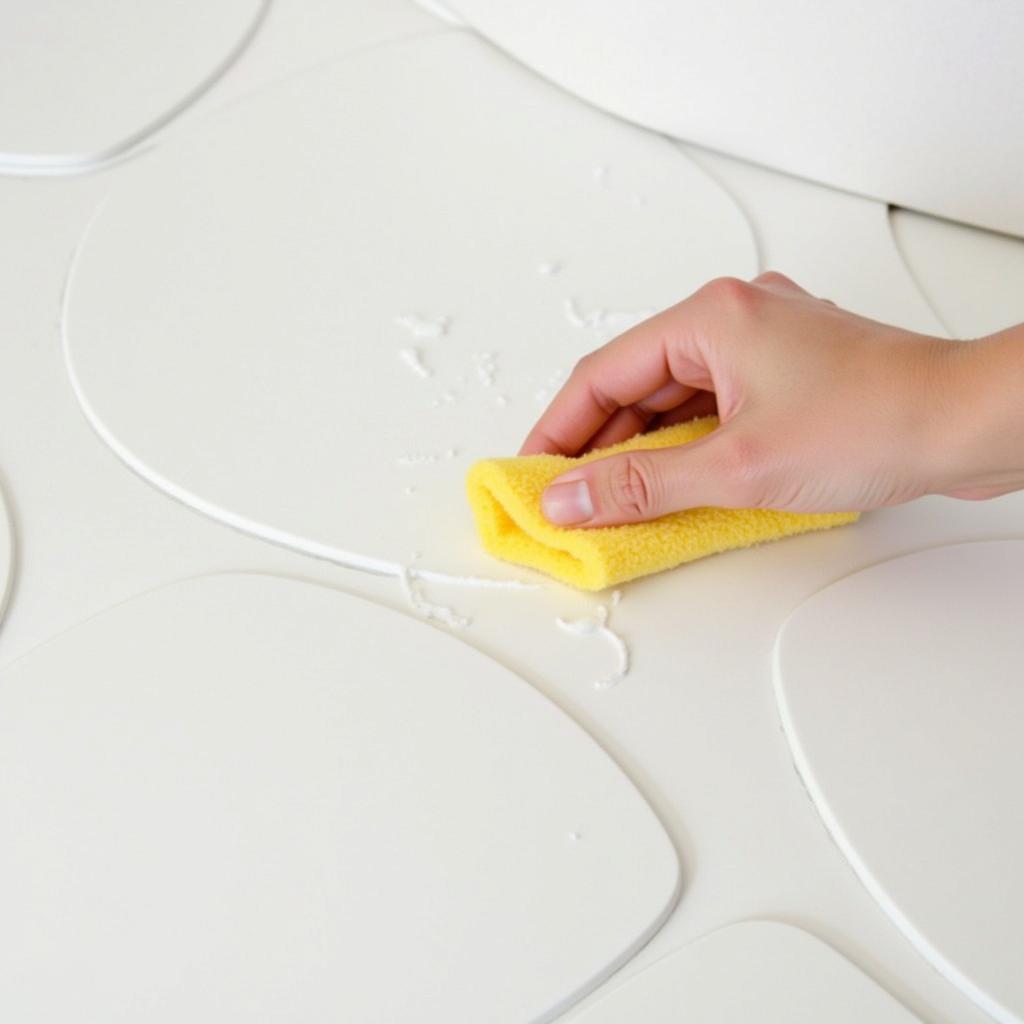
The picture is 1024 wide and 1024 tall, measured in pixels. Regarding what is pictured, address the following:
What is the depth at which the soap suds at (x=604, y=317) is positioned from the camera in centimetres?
88

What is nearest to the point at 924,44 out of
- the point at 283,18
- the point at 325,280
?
the point at 325,280

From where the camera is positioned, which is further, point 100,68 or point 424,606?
point 100,68

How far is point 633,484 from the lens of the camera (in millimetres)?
695

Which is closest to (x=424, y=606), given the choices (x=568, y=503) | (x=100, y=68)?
(x=568, y=503)

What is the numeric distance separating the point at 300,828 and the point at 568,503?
218mm

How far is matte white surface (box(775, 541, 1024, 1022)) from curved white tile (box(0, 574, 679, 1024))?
0.10 meters

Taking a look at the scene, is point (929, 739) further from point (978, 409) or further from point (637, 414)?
point (637, 414)

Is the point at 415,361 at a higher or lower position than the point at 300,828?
higher

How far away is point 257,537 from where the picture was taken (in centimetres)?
75

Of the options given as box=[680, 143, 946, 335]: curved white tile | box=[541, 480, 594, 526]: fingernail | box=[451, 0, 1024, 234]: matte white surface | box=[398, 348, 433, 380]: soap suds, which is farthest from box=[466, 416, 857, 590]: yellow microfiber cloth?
box=[451, 0, 1024, 234]: matte white surface

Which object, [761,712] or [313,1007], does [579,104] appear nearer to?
[761,712]

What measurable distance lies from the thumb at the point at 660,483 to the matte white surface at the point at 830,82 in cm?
38

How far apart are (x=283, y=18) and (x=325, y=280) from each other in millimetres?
366

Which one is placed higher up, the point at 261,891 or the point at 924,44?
the point at 924,44
